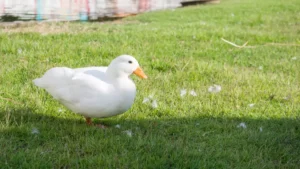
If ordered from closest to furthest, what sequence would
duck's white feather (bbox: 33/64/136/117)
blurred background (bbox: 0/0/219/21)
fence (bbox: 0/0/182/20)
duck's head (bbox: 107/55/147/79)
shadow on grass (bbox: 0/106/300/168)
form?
shadow on grass (bbox: 0/106/300/168)
duck's white feather (bbox: 33/64/136/117)
duck's head (bbox: 107/55/147/79)
blurred background (bbox: 0/0/219/21)
fence (bbox: 0/0/182/20)

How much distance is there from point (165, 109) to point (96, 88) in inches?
44.5

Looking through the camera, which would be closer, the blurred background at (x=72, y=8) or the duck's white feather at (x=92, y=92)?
the duck's white feather at (x=92, y=92)

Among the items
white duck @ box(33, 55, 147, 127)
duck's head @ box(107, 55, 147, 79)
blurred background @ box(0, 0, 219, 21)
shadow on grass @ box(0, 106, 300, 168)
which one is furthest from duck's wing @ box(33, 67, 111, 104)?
blurred background @ box(0, 0, 219, 21)

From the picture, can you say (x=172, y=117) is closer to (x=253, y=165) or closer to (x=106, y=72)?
(x=106, y=72)

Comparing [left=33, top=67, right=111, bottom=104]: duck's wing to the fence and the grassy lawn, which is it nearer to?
the grassy lawn

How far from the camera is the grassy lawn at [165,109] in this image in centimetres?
387

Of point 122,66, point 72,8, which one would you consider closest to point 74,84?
point 122,66

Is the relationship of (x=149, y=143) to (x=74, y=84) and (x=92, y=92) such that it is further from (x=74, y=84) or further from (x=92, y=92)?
(x=74, y=84)

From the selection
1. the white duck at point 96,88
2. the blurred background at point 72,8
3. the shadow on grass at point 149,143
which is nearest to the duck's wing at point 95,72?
the white duck at point 96,88

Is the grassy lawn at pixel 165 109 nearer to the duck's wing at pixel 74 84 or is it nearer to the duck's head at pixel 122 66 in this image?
the duck's wing at pixel 74 84

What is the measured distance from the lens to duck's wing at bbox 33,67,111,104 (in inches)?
167

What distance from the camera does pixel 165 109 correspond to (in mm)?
5113

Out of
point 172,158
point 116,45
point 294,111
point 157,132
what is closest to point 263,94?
point 294,111

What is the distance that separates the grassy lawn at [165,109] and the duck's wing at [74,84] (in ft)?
1.02
